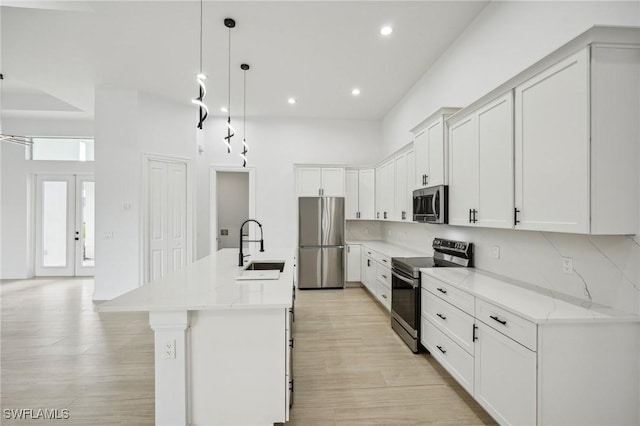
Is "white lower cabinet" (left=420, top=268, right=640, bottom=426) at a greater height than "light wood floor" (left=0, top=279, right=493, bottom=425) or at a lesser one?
greater

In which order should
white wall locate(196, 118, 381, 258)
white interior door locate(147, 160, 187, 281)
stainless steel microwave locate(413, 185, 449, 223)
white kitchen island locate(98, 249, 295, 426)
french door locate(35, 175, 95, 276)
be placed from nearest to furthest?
1. white kitchen island locate(98, 249, 295, 426)
2. stainless steel microwave locate(413, 185, 449, 223)
3. white interior door locate(147, 160, 187, 281)
4. white wall locate(196, 118, 381, 258)
5. french door locate(35, 175, 95, 276)

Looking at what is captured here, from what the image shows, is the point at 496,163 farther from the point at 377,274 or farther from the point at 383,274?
the point at 377,274

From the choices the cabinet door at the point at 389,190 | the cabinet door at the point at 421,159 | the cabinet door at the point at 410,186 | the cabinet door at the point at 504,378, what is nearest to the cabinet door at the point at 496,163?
the cabinet door at the point at 504,378

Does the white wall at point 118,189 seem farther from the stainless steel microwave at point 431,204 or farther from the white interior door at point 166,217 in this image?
the stainless steel microwave at point 431,204

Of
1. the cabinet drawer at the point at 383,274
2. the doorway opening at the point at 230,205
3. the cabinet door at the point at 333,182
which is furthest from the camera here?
the doorway opening at the point at 230,205

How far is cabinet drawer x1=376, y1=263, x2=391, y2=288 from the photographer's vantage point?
13.3ft

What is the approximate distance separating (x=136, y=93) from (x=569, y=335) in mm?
6064

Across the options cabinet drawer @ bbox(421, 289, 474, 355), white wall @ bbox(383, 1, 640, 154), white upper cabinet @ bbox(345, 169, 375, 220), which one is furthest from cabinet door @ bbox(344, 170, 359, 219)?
cabinet drawer @ bbox(421, 289, 474, 355)

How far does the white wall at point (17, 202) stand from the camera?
21.3 ft

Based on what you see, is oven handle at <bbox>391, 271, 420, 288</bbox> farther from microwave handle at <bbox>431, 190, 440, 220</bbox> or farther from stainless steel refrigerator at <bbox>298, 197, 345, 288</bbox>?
stainless steel refrigerator at <bbox>298, 197, 345, 288</bbox>

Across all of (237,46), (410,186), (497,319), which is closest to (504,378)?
(497,319)

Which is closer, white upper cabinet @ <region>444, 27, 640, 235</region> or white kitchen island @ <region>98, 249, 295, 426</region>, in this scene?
white upper cabinet @ <region>444, 27, 640, 235</region>

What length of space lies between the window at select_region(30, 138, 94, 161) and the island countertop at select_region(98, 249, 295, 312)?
249 inches

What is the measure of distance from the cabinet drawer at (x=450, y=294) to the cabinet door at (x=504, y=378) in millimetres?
158
